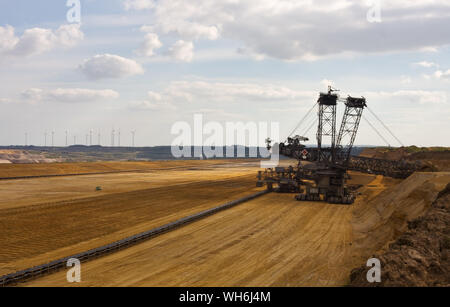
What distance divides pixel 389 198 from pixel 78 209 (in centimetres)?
3613

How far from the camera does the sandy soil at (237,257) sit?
2161 cm

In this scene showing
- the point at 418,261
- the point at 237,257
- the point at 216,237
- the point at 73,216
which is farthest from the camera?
the point at 73,216

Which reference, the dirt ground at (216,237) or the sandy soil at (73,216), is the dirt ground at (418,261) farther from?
the sandy soil at (73,216)

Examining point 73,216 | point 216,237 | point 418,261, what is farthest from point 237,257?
point 73,216

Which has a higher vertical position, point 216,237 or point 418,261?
point 418,261

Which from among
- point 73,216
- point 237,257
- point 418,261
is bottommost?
point 73,216

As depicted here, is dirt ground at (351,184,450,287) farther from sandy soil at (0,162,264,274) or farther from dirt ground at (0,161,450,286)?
sandy soil at (0,162,264,274)

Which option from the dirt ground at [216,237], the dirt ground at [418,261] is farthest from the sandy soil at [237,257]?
the dirt ground at [418,261]

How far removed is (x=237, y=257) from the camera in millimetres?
26016

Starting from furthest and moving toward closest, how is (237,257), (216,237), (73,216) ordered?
1. (73,216)
2. (216,237)
3. (237,257)

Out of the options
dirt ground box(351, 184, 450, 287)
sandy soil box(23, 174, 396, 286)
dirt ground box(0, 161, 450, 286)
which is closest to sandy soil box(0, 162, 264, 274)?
dirt ground box(0, 161, 450, 286)

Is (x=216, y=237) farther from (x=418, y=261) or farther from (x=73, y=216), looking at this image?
(x=73, y=216)

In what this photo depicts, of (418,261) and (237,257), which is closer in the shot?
(418,261)
